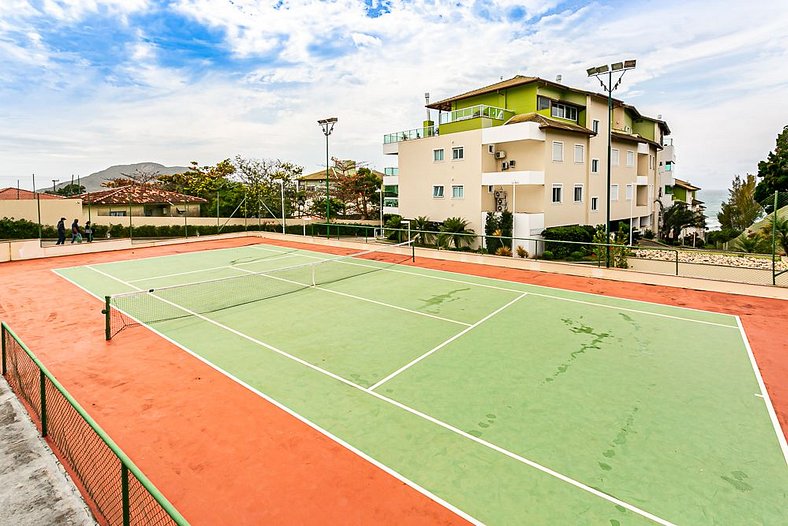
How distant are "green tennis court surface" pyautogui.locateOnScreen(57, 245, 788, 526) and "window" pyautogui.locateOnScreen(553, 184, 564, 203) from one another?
649 inches

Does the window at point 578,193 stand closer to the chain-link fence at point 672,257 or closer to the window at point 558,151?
the window at point 558,151

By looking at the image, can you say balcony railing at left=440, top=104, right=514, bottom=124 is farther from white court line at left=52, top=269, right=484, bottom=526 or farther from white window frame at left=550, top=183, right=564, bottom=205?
white court line at left=52, top=269, right=484, bottom=526

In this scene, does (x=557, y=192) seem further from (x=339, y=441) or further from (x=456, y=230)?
(x=339, y=441)

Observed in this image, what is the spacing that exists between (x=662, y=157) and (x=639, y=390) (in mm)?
55092

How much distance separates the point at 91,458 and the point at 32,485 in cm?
62

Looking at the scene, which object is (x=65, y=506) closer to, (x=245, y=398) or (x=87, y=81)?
(x=245, y=398)

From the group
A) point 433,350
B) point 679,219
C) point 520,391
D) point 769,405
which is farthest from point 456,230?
point 679,219

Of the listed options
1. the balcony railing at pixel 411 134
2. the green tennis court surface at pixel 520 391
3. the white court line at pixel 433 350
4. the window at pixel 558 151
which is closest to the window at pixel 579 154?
the window at pixel 558 151

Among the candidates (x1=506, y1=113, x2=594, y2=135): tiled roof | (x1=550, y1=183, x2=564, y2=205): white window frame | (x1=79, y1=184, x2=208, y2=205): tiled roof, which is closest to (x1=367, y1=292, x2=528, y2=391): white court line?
(x1=550, y1=183, x2=564, y2=205): white window frame

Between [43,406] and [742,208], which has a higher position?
[742,208]

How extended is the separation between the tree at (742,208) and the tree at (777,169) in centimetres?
959

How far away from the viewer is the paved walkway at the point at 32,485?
474cm

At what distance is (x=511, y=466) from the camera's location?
5891 mm

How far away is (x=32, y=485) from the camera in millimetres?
5301
